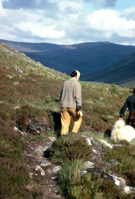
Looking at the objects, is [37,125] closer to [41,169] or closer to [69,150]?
[69,150]

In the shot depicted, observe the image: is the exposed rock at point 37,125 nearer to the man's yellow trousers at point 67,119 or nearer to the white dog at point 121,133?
the man's yellow trousers at point 67,119

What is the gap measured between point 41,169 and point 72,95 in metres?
2.82

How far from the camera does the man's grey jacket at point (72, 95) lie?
23.1 ft

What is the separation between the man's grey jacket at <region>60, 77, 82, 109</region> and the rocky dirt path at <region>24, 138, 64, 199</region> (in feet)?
5.03

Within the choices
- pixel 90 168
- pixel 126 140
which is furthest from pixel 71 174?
pixel 126 140

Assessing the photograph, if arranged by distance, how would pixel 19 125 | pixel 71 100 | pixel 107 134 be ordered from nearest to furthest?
1. pixel 71 100
2. pixel 19 125
3. pixel 107 134

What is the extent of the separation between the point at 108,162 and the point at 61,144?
1.29 m

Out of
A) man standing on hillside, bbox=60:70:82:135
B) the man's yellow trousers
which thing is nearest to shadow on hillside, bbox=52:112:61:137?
the man's yellow trousers

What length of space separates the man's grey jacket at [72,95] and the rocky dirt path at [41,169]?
1533 millimetres

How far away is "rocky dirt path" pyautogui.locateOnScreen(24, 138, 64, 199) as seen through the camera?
4.20m

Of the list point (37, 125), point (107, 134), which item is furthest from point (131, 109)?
point (37, 125)

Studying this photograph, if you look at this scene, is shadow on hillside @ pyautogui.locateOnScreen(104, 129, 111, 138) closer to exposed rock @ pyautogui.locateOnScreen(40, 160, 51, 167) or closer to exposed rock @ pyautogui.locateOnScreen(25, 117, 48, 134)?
exposed rock @ pyautogui.locateOnScreen(25, 117, 48, 134)

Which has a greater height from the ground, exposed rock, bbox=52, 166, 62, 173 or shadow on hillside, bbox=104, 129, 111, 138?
shadow on hillside, bbox=104, 129, 111, 138

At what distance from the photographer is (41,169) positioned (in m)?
5.05
